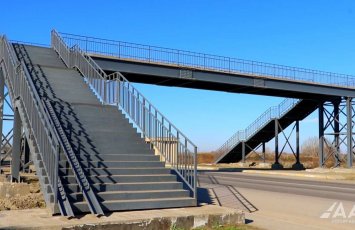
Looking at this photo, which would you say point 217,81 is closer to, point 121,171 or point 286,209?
point 286,209

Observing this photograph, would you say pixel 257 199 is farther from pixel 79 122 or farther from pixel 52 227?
pixel 52 227

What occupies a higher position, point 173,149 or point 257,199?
point 173,149

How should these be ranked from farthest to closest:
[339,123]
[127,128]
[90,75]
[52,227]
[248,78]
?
1. [339,123]
2. [248,78]
3. [90,75]
4. [127,128]
5. [52,227]

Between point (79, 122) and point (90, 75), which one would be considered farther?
point (90, 75)

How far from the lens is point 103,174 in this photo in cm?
1041

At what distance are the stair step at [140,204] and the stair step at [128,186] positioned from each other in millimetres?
527

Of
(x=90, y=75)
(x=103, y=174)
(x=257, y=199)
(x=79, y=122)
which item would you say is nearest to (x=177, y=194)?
(x=103, y=174)

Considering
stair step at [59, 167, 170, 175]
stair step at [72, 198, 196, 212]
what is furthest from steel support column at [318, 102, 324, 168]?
stair step at [72, 198, 196, 212]

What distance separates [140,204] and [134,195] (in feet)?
1.11

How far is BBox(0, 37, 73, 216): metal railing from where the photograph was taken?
9.02m

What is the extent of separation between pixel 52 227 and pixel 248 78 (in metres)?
26.9

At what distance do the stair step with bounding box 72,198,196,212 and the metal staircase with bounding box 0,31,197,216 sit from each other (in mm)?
20

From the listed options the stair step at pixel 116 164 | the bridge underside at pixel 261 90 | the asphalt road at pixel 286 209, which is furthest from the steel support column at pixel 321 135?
the stair step at pixel 116 164

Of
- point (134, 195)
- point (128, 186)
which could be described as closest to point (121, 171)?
point (128, 186)
